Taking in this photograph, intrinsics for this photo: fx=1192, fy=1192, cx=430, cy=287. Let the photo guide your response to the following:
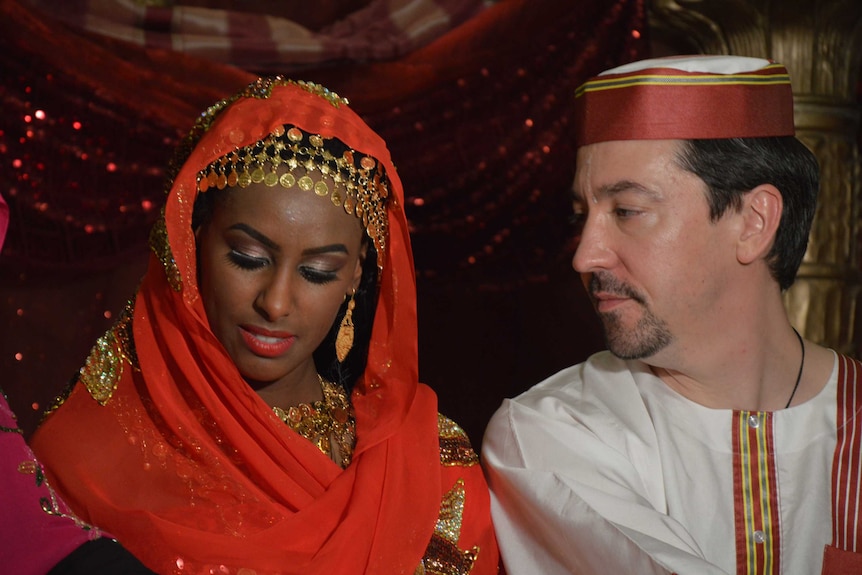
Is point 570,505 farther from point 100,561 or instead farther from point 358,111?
point 358,111

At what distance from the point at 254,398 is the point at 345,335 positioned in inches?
14.2

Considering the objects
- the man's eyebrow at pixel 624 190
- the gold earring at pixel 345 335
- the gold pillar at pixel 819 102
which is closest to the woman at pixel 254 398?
the gold earring at pixel 345 335

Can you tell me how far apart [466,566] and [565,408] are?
1.33 feet

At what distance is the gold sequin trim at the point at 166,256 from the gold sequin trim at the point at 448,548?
0.73 m

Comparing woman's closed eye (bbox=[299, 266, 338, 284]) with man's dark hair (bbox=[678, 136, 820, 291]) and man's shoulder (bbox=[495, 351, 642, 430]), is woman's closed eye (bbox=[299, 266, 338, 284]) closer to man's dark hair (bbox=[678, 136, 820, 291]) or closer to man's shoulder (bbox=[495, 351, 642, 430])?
man's shoulder (bbox=[495, 351, 642, 430])

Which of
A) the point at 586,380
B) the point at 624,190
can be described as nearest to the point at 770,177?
the point at 624,190

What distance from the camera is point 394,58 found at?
394 centimetres

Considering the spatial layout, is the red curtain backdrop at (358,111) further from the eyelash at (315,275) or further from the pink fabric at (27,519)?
the pink fabric at (27,519)

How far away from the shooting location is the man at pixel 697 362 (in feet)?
8.13

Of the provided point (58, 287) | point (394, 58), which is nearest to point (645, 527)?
point (394, 58)

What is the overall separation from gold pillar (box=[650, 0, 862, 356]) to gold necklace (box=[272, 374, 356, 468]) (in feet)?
5.54

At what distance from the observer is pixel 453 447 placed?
2686 mm

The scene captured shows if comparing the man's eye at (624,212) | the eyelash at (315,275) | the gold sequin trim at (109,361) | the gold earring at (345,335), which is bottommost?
the gold sequin trim at (109,361)

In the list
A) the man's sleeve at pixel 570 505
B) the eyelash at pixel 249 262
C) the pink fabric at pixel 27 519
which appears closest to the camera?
the pink fabric at pixel 27 519
